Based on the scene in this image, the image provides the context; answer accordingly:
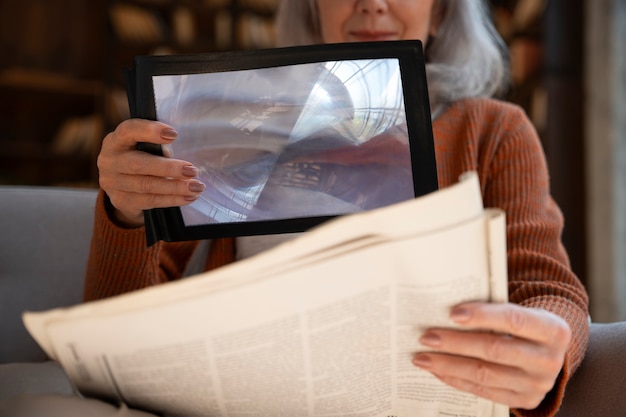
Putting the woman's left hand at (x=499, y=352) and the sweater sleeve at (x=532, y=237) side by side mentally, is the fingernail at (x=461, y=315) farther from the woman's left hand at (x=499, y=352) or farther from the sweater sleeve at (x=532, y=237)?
the sweater sleeve at (x=532, y=237)

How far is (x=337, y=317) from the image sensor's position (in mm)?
534

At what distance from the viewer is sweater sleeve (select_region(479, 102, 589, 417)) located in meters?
0.71

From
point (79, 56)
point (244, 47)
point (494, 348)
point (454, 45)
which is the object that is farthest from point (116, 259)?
point (79, 56)

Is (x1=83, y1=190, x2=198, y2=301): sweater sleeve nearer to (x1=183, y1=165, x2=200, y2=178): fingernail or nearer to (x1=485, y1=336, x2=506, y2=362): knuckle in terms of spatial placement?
(x1=183, y1=165, x2=200, y2=178): fingernail

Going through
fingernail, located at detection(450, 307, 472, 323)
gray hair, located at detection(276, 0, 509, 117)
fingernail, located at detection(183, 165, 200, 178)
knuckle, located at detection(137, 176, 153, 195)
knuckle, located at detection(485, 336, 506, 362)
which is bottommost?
A: knuckle, located at detection(485, 336, 506, 362)

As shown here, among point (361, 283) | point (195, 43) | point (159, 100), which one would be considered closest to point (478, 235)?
point (361, 283)

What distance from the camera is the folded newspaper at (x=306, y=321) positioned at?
491 millimetres

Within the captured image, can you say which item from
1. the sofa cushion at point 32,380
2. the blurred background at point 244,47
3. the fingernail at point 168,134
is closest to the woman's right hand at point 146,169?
the fingernail at point 168,134

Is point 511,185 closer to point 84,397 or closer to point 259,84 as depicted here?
point 259,84

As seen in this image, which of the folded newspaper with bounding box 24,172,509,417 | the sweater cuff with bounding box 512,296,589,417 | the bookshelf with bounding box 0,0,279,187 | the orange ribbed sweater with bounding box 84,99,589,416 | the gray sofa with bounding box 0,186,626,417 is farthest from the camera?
the bookshelf with bounding box 0,0,279,187

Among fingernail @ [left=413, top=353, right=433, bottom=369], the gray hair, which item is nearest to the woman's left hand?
fingernail @ [left=413, top=353, right=433, bottom=369]

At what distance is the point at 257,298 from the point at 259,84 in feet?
0.93

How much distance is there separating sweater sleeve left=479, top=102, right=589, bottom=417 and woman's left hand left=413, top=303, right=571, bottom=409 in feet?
0.26

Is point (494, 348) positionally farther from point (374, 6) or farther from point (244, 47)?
point (244, 47)
